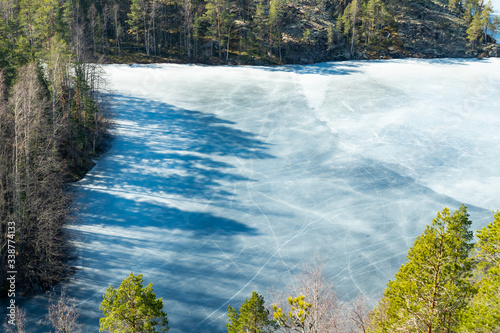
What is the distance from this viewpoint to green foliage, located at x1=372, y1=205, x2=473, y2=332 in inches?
431

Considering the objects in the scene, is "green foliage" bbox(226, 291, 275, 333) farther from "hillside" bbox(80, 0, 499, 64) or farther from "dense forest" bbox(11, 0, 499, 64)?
"hillside" bbox(80, 0, 499, 64)

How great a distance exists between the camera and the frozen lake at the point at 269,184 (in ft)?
75.2

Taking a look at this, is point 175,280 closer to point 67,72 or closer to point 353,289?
point 353,289

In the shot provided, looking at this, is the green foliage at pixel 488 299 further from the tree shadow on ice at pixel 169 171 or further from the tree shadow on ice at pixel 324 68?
the tree shadow on ice at pixel 324 68

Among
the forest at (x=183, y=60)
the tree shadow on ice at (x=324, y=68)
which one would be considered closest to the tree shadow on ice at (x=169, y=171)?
the forest at (x=183, y=60)

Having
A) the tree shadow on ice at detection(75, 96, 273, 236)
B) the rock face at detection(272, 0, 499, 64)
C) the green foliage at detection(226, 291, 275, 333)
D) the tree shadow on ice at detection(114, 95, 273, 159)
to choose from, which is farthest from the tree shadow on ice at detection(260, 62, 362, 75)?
the green foliage at detection(226, 291, 275, 333)

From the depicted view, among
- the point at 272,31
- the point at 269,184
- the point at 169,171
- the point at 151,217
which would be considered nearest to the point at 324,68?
the point at 272,31

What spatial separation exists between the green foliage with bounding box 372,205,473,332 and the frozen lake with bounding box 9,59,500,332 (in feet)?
34.2

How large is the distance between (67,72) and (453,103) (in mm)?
42682

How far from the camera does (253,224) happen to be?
27438 mm

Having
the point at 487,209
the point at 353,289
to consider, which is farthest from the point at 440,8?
the point at 353,289

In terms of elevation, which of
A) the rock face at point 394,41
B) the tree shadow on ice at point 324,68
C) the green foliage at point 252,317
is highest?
the rock face at point 394,41

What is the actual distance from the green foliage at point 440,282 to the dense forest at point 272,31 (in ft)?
204

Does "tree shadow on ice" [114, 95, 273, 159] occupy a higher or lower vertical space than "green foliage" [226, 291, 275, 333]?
higher
